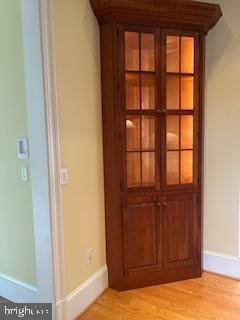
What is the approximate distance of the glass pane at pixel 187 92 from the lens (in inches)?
102

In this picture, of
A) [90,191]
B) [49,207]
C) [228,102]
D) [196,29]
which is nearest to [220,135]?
[228,102]

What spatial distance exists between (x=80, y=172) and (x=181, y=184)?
0.95 meters

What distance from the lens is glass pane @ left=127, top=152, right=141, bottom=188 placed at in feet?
8.18

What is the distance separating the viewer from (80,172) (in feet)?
7.43

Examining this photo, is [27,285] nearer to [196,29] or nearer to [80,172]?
[80,172]

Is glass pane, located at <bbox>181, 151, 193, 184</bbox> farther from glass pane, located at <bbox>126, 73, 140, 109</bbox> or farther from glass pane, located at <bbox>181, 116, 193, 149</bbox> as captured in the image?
glass pane, located at <bbox>126, 73, 140, 109</bbox>

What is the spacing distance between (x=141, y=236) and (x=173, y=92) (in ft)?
4.32

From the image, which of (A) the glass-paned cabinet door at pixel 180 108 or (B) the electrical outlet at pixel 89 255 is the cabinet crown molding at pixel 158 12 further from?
(B) the electrical outlet at pixel 89 255

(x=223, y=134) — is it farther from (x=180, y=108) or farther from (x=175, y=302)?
(x=175, y=302)

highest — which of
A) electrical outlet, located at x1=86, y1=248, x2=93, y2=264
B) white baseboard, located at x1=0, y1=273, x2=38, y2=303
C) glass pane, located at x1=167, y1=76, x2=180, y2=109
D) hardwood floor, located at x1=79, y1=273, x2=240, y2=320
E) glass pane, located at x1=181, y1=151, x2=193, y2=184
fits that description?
glass pane, located at x1=167, y1=76, x2=180, y2=109

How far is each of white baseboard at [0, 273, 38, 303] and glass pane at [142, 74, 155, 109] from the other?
5.77 ft

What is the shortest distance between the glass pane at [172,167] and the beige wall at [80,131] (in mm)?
A: 612

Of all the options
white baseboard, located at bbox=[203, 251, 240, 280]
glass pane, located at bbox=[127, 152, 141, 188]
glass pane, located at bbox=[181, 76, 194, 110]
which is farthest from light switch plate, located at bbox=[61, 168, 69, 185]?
white baseboard, located at bbox=[203, 251, 240, 280]

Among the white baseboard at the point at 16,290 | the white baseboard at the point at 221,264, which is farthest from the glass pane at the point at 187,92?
the white baseboard at the point at 16,290
